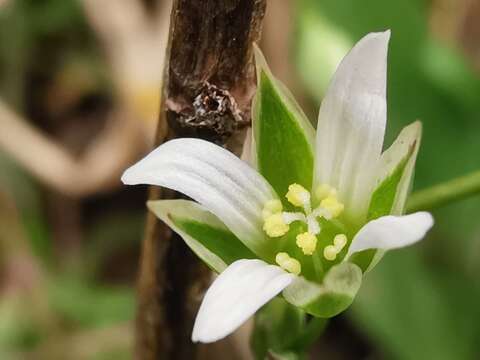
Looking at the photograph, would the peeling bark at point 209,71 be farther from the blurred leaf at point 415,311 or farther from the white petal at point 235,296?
the blurred leaf at point 415,311

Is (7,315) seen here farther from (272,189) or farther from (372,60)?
(372,60)

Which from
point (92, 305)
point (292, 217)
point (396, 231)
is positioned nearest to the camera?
point (396, 231)

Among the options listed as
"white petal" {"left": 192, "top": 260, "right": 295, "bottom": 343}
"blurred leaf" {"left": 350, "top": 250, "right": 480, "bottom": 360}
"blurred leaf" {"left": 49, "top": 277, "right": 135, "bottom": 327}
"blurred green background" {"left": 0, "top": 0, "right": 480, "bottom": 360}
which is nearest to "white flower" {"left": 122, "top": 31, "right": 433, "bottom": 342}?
"white petal" {"left": 192, "top": 260, "right": 295, "bottom": 343}

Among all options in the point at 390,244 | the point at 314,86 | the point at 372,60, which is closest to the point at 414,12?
the point at 314,86

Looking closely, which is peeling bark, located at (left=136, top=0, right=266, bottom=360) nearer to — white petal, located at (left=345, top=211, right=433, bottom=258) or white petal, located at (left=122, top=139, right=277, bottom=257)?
white petal, located at (left=122, top=139, right=277, bottom=257)

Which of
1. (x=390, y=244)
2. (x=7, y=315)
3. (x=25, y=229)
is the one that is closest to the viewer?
(x=390, y=244)

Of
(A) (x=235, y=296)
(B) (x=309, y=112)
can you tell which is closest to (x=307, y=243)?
(A) (x=235, y=296)

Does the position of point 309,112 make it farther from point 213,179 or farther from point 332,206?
point 213,179

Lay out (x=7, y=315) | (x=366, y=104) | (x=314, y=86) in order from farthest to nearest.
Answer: (x=7, y=315) → (x=314, y=86) → (x=366, y=104)
